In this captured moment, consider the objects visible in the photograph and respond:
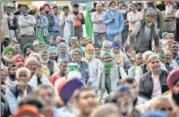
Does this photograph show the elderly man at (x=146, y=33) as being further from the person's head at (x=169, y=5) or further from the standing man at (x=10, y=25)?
the standing man at (x=10, y=25)

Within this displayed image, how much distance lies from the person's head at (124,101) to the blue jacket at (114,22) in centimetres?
1184

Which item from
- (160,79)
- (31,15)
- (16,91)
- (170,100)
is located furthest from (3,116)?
(31,15)

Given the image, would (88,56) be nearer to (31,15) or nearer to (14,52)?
(14,52)

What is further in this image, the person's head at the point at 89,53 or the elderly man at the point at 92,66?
the person's head at the point at 89,53

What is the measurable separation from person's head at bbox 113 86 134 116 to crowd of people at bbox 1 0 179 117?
0.01m

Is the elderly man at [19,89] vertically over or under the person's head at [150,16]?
over

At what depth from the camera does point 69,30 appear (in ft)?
75.8

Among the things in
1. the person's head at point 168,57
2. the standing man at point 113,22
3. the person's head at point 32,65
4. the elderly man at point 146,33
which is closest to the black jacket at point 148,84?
the person's head at point 32,65

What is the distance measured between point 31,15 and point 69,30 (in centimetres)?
133

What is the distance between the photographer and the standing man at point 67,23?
2300cm

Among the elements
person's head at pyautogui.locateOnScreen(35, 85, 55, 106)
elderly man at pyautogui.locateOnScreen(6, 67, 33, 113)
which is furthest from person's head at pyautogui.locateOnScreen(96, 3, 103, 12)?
person's head at pyautogui.locateOnScreen(35, 85, 55, 106)

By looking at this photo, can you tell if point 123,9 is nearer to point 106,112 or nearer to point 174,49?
point 174,49

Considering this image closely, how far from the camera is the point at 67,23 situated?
918 inches

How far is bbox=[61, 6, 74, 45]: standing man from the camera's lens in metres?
23.0
